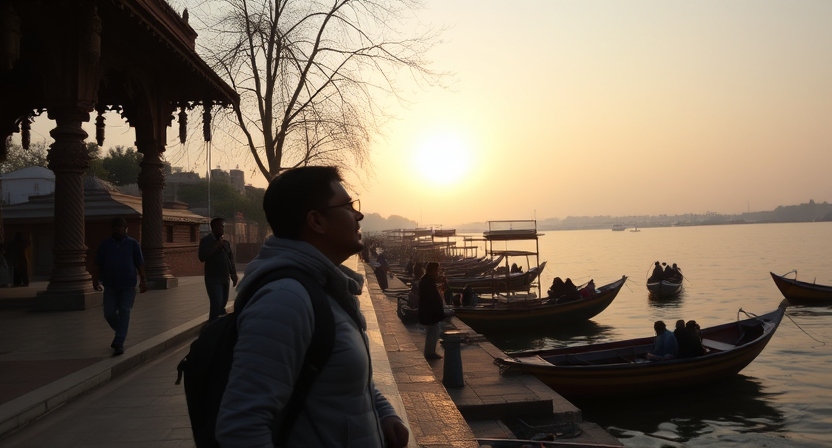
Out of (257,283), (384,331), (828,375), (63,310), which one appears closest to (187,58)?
(63,310)

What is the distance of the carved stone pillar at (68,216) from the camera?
11805mm

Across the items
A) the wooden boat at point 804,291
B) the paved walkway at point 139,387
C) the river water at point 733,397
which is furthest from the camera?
the wooden boat at point 804,291

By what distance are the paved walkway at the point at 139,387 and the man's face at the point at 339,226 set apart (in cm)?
268

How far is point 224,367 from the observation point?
1.80m

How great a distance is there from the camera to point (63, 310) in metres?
11.8

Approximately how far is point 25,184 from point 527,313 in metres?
45.3

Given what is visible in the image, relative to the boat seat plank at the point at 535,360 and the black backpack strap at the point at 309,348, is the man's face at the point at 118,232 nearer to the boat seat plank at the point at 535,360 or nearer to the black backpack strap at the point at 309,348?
the black backpack strap at the point at 309,348

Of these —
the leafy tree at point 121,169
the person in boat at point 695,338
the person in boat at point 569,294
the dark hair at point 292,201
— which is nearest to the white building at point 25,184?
the leafy tree at point 121,169

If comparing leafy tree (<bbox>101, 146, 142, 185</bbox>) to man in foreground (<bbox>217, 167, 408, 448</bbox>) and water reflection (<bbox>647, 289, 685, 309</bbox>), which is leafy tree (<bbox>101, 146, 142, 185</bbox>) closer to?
water reflection (<bbox>647, 289, 685, 309</bbox>)

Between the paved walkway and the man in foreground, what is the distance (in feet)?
8.75

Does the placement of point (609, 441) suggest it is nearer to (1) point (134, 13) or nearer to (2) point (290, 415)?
(2) point (290, 415)

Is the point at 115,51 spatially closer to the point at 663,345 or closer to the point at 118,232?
the point at 118,232

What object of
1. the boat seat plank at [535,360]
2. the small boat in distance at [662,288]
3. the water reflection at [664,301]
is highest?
the boat seat plank at [535,360]

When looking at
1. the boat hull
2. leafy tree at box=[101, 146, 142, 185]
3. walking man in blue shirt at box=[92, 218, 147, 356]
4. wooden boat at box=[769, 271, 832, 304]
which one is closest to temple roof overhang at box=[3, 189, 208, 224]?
walking man in blue shirt at box=[92, 218, 147, 356]
